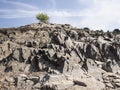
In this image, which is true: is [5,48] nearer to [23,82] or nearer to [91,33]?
[23,82]

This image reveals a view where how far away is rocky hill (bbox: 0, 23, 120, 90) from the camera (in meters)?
32.3

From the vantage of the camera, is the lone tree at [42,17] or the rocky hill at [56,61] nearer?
the rocky hill at [56,61]

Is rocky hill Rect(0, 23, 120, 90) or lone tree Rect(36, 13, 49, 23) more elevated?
lone tree Rect(36, 13, 49, 23)

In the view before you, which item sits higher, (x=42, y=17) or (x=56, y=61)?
(x=42, y=17)

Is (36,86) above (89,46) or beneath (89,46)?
beneath

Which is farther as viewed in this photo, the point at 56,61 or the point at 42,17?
the point at 42,17

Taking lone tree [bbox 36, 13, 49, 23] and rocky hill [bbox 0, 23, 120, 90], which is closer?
rocky hill [bbox 0, 23, 120, 90]

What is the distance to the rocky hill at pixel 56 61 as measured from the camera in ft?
106

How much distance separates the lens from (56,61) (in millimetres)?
36844

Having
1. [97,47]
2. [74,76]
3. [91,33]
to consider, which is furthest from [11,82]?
[91,33]

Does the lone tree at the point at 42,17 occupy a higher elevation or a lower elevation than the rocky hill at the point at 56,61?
higher

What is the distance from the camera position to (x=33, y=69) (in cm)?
3662

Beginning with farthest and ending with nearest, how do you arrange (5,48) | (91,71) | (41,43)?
(41,43) < (5,48) < (91,71)

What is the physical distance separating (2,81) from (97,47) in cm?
1713
